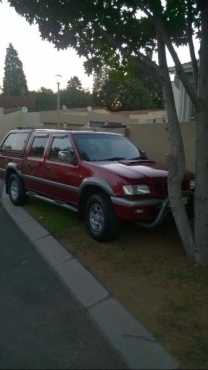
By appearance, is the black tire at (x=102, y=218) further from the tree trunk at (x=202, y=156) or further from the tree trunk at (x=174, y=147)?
the tree trunk at (x=202, y=156)

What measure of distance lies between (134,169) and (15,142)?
4.25 metres

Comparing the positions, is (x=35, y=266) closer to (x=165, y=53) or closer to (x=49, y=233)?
(x=49, y=233)

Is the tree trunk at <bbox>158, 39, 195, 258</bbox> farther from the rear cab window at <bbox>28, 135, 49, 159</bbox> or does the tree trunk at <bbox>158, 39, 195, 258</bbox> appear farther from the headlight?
the rear cab window at <bbox>28, 135, 49, 159</bbox>

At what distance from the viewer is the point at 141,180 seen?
6109 millimetres

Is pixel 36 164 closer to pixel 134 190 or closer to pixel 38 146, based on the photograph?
pixel 38 146

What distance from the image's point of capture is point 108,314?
416 cm

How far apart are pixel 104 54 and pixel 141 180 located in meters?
1.94

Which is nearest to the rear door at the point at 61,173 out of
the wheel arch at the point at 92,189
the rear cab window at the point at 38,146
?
the wheel arch at the point at 92,189

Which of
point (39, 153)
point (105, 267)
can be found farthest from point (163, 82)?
point (39, 153)

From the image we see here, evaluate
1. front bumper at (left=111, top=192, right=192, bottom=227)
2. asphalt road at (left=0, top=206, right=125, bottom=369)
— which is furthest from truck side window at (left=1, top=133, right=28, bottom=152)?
asphalt road at (left=0, top=206, right=125, bottom=369)

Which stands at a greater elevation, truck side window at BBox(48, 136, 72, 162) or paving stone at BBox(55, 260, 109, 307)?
truck side window at BBox(48, 136, 72, 162)

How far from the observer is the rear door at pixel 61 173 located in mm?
7108

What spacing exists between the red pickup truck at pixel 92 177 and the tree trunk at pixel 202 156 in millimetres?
895

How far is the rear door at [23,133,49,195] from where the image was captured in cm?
834
